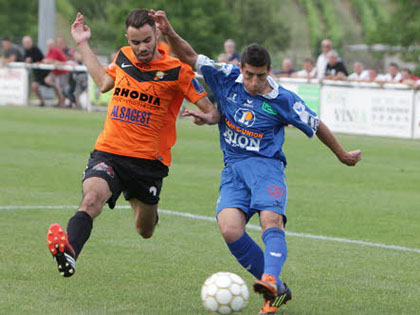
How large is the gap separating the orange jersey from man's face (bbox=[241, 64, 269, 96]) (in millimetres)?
627

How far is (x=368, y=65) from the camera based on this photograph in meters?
50.0

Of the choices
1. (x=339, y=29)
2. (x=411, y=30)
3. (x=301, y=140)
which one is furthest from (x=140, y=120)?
(x=339, y=29)

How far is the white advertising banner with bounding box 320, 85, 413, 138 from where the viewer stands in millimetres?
20125

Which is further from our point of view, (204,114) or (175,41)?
(175,41)

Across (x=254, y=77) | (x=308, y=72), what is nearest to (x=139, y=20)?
(x=254, y=77)

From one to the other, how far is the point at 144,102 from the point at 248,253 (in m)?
1.47

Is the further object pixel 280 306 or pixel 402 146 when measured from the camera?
pixel 402 146

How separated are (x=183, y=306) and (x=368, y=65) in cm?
4518

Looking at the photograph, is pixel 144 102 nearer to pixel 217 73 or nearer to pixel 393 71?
pixel 217 73

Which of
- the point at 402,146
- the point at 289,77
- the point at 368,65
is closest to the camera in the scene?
the point at 402,146

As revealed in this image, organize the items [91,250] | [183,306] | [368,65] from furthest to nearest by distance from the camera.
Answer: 1. [368,65]
2. [91,250]
3. [183,306]

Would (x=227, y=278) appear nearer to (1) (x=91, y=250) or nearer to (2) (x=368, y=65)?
(1) (x=91, y=250)

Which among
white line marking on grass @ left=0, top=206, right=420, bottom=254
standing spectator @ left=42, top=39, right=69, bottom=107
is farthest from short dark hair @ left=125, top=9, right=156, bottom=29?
standing spectator @ left=42, top=39, right=69, bottom=107

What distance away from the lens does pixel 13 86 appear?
1086 inches
